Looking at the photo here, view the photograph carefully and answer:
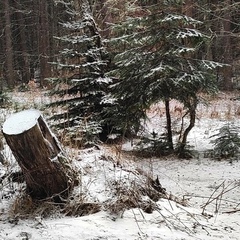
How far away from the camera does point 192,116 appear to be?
23.9 ft

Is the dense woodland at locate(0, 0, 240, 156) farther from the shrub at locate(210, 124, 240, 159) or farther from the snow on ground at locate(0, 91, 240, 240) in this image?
the snow on ground at locate(0, 91, 240, 240)

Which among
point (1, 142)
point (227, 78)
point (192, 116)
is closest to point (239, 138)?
point (192, 116)

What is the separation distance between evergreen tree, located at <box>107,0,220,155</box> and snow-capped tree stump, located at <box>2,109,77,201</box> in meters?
3.41

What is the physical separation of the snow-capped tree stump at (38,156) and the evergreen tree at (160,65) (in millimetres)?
3414

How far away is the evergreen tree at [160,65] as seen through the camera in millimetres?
6727

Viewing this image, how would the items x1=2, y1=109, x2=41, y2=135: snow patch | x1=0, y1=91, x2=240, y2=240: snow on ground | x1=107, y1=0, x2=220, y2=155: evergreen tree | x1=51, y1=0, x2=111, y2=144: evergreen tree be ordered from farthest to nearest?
x1=51, y1=0, x2=111, y2=144: evergreen tree → x1=107, y1=0, x2=220, y2=155: evergreen tree → x1=2, y1=109, x2=41, y2=135: snow patch → x1=0, y1=91, x2=240, y2=240: snow on ground

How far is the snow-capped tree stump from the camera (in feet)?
11.0

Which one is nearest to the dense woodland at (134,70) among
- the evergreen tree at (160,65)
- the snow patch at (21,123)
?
the evergreen tree at (160,65)

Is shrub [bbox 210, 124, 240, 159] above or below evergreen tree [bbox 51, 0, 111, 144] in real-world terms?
below

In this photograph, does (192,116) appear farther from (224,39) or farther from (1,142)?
(224,39)

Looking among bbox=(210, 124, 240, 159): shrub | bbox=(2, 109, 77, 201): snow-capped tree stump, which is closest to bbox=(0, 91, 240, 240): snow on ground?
bbox=(2, 109, 77, 201): snow-capped tree stump

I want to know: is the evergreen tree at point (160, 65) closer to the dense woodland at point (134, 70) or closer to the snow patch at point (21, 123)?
the dense woodland at point (134, 70)

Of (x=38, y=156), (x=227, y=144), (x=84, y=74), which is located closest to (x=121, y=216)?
(x=38, y=156)

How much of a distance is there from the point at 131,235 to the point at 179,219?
633mm
